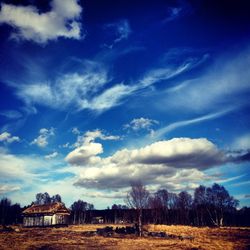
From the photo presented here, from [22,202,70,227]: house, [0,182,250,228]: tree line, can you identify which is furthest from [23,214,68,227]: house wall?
[0,182,250,228]: tree line

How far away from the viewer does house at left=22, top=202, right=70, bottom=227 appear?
5871cm

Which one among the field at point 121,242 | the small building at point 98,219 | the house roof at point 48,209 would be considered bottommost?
the small building at point 98,219

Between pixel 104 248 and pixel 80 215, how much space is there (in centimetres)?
7622

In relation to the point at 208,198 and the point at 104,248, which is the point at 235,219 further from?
the point at 104,248

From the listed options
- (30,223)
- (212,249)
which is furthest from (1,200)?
(212,249)

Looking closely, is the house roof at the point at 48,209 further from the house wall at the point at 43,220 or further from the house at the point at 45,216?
the house wall at the point at 43,220

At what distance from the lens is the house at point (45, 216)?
58.7 meters

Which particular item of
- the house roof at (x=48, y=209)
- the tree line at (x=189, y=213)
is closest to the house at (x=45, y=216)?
the house roof at (x=48, y=209)

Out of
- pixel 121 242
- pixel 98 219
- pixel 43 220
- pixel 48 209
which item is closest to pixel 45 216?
pixel 43 220

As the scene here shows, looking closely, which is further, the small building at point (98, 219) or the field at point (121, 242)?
the small building at point (98, 219)

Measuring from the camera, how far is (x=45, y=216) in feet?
194

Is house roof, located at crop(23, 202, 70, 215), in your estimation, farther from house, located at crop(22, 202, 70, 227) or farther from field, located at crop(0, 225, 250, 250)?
field, located at crop(0, 225, 250, 250)

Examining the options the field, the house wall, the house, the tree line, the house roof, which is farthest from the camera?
the tree line

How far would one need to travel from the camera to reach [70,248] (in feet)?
66.9
